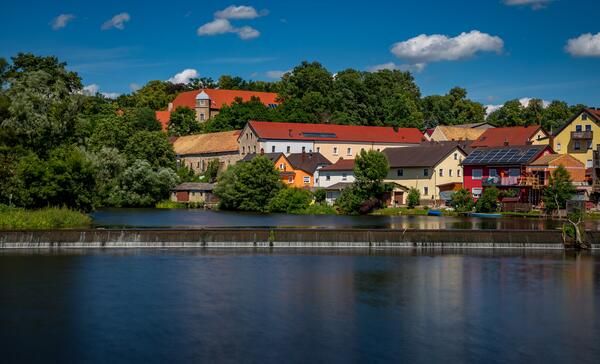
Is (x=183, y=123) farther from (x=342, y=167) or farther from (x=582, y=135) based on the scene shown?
(x=582, y=135)

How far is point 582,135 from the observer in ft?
251

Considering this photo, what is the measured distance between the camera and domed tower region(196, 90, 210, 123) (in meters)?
152

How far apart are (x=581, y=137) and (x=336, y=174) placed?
2629cm

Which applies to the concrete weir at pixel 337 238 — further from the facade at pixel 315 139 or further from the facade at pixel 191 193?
the facade at pixel 315 139

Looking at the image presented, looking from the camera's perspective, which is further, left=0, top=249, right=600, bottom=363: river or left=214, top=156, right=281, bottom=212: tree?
left=214, top=156, right=281, bottom=212: tree

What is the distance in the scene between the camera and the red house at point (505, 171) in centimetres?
7094

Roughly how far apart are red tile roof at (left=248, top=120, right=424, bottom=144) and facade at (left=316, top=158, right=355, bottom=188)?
14.5 meters

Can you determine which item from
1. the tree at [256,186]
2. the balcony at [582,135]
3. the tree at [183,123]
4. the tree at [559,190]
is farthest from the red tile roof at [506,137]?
the tree at [183,123]

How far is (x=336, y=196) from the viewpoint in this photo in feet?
266

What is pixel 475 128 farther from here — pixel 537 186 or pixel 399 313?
pixel 399 313

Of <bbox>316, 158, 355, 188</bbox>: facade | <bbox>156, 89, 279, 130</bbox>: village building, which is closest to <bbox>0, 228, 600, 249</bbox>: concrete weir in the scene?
<bbox>316, 158, 355, 188</bbox>: facade

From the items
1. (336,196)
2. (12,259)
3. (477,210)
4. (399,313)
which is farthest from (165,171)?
(399,313)

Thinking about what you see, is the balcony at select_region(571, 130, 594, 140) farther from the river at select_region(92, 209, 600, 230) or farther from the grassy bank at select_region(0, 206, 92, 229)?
the grassy bank at select_region(0, 206, 92, 229)

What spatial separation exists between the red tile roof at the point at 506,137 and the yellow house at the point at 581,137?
30.4 ft
